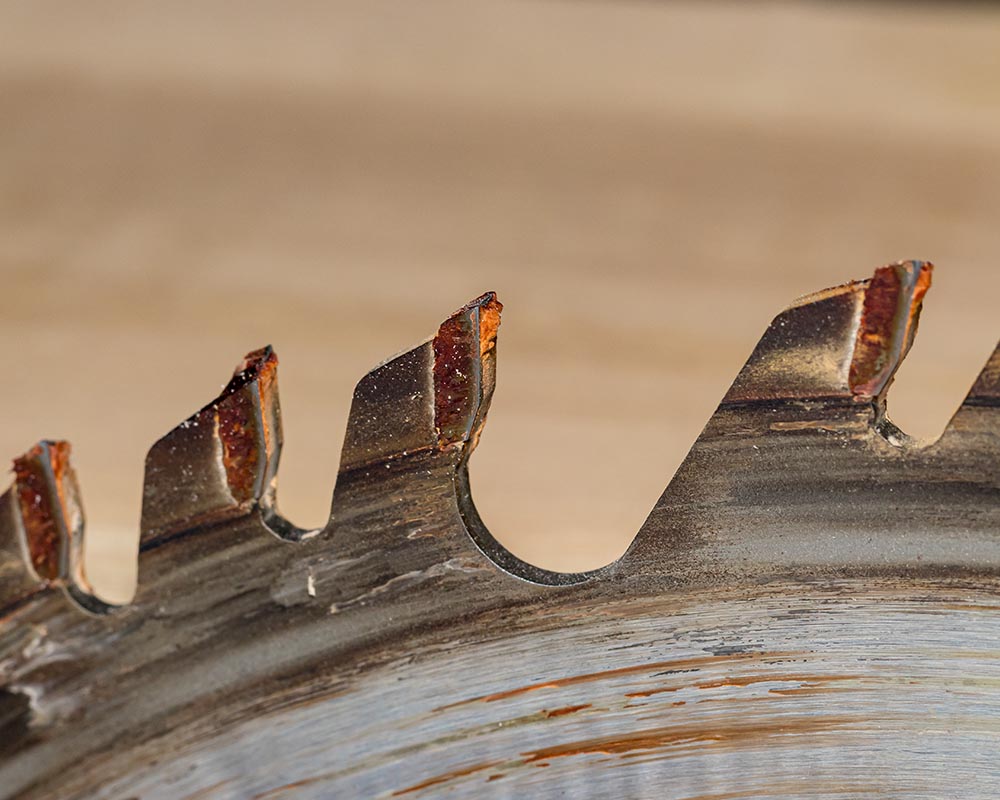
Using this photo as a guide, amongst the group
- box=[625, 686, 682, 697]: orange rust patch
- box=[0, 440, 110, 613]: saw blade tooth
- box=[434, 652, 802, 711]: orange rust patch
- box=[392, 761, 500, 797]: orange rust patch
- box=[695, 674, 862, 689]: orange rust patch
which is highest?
box=[0, 440, 110, 613]: saw blade tooth

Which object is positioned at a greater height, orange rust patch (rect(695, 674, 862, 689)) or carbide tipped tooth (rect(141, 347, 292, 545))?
carbide tipped tooth (rect(141, 347, 292, 545))

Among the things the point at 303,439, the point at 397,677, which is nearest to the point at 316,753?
the point at 397,677

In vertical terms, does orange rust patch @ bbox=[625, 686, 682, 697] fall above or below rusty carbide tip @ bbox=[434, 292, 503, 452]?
below

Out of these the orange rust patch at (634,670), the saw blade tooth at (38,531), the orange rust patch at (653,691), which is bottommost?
the orange rust patch at (653,691)
